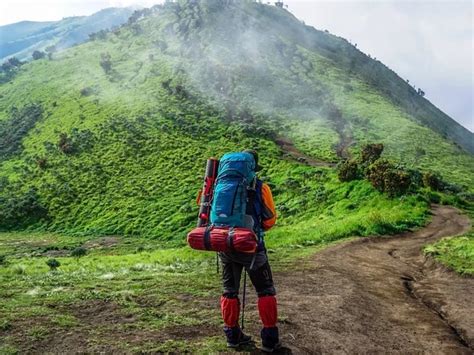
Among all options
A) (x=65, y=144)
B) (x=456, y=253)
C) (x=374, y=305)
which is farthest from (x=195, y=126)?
(x=374, y=305)

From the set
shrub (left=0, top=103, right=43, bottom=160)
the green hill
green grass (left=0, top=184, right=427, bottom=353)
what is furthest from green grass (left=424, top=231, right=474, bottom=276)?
shrub (left=0, top=103, right=43, bottom=160)

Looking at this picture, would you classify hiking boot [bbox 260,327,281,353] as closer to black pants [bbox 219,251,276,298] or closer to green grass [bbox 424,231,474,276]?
black pants [bbox 219,251,276,298]

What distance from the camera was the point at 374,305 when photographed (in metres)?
10.3

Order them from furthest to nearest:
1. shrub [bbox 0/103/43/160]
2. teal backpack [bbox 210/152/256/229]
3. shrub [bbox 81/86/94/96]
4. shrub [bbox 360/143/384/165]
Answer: shrub [bbox 81/86/94/96]
shrub [bbox 0/103/43/160]
shrub [bbox 360/143/384/165]
teal backpack [bbox 210/152/256/229]

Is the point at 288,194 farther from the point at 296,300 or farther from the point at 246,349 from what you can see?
the point at 246,349

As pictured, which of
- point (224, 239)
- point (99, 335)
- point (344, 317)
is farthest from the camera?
point (344, 317)

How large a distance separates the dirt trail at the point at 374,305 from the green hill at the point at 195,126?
5064 mm

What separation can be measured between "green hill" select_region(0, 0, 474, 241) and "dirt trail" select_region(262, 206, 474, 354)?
506 centimetres

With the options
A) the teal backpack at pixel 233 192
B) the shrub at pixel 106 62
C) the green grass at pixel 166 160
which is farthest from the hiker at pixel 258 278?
the shrub at pixel 106 62

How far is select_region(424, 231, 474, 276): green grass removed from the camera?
585 inches

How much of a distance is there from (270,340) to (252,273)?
41.4 inches

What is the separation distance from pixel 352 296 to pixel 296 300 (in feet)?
4.96

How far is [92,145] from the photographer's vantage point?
58.8 m

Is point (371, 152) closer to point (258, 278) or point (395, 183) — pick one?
point (395, 183)
